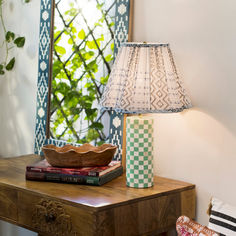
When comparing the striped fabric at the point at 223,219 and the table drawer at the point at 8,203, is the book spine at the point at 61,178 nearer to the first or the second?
the table drawer at the point at 8,203

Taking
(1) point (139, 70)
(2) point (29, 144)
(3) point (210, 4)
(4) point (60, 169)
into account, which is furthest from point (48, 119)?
(3) point (210, 4)

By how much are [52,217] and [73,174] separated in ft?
0.64

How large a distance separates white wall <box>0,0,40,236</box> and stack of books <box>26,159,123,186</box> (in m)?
0.74

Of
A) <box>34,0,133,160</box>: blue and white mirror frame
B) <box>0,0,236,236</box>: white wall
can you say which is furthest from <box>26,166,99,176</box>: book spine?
<box>34,0,133,160</box>: blue and white mirror frame

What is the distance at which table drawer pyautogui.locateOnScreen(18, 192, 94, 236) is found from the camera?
1.60 meters

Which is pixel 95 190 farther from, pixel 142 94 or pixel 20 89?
pixel 20 89

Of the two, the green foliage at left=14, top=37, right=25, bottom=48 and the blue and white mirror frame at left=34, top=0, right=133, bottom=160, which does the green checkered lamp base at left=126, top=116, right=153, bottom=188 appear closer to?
the blue and white mirror frame at left=34, top=0, right=133, bottom=160

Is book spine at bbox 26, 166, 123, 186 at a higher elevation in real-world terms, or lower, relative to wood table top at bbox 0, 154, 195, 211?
higher

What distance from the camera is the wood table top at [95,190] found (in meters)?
1.63

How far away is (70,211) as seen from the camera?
165 centimetres

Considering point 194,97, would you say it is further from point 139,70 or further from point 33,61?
point 33,61

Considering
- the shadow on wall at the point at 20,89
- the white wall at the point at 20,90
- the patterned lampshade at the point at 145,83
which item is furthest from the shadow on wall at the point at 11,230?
the patterned lampshade at the point at 145,83

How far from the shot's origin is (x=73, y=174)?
6.03ft

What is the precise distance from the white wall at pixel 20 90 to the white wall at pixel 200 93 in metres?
0.73
